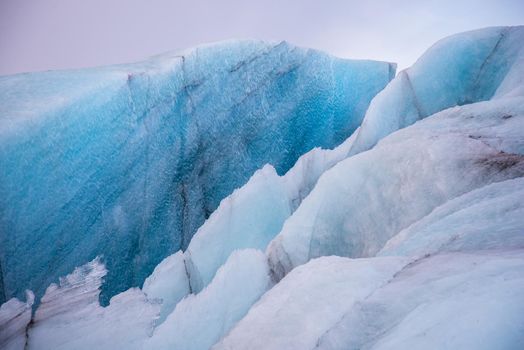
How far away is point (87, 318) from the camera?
4000 millimetres

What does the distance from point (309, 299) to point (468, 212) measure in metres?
1.62

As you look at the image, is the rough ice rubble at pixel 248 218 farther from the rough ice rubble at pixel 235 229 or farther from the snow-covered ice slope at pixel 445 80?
the snow-covered ice slope at pixel 445 80

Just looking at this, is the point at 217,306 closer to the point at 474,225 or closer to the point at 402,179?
the point at 402,179

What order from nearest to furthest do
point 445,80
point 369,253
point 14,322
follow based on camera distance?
point 14,322 < point 369,253 < point 445,80

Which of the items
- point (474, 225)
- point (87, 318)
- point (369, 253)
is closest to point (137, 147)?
point (87, 318)

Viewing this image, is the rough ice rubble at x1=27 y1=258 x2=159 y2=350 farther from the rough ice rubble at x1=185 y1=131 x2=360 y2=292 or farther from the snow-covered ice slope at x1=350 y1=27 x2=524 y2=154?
the snow-covered ice slope at x1=350 y1=27 x2=524 y2=154

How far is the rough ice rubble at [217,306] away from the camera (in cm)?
411

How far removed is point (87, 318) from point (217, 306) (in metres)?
1.59

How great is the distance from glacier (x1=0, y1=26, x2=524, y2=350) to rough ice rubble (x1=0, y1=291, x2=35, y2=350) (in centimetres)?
1

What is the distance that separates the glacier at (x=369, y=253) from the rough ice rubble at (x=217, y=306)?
0.06 feet

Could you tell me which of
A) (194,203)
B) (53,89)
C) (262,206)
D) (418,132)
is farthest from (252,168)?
(53,89)

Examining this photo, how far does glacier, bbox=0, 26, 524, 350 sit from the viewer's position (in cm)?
200

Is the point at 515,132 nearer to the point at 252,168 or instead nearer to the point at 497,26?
the point at 252,168

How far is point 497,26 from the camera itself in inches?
263
